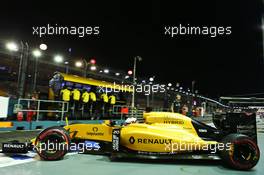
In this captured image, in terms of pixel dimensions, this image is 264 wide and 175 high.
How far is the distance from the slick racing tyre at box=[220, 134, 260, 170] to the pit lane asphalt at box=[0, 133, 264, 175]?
0.15 meters

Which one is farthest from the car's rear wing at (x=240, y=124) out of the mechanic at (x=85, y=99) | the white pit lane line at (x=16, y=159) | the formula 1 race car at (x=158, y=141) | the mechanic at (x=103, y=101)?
the mechanic at (x=103, y=101)

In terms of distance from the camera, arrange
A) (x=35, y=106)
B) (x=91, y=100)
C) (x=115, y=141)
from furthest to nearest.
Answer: (x=91, y=100), (x=35, y=106), (x=115, y=141)

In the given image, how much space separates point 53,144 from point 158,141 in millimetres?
2252

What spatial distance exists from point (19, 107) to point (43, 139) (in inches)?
145

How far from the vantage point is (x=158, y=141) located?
5676 millimetres

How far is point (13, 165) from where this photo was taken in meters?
5.09

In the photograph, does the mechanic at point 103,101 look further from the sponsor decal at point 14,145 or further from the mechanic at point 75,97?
the sponsor decal at point 14,145

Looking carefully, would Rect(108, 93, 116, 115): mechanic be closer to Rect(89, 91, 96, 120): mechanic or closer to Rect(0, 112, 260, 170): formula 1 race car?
Rect(89, 91, 96, 120): mechanic

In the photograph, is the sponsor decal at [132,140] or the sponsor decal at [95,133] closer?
the sponsor decal at [132,140]

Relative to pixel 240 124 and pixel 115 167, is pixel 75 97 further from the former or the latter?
pixel 240 124

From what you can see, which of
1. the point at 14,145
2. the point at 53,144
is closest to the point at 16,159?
the point at 14,145

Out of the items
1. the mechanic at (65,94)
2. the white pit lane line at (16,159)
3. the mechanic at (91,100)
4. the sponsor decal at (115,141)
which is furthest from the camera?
the mechanic at (91,100)

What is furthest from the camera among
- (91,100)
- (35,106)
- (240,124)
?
(91,100)

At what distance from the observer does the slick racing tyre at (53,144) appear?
5.62 meters
